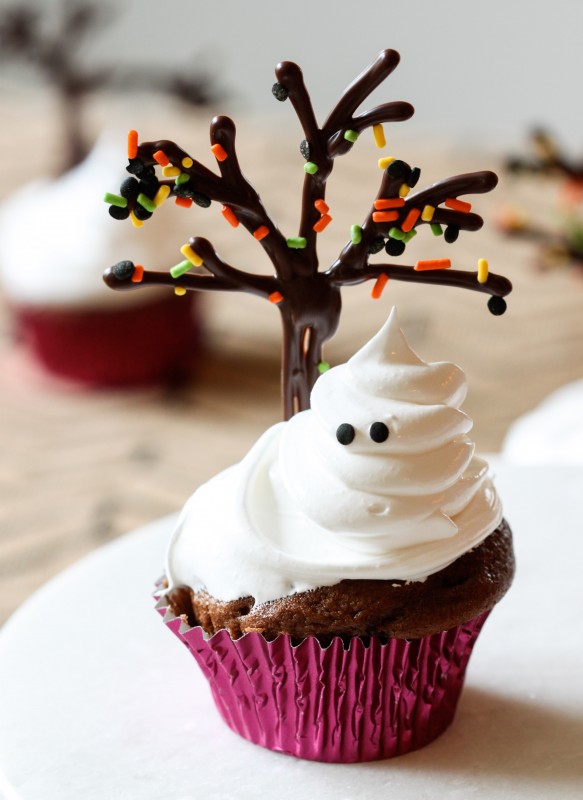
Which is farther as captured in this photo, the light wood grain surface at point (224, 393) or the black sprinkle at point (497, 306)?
the light wood grain surface at point (224, 393)

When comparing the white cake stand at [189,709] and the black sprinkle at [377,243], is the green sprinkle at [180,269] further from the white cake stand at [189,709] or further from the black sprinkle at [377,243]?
the white cake stand at [189,709]

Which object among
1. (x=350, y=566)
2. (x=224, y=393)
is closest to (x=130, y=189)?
(x=350, y=566)

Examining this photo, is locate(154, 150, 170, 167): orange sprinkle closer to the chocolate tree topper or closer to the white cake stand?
the chocolate tree topper

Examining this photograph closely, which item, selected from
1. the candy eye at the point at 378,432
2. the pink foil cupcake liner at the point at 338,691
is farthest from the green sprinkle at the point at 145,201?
the pink foil cupcake liner at the point at 338,691

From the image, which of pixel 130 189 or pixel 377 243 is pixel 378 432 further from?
pixel 130 189

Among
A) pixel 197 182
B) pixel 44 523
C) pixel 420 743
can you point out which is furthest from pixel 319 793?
pixel 44 523


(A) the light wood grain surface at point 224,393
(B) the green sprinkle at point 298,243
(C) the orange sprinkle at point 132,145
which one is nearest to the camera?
(C) the orange sprinkle at point 132,145
